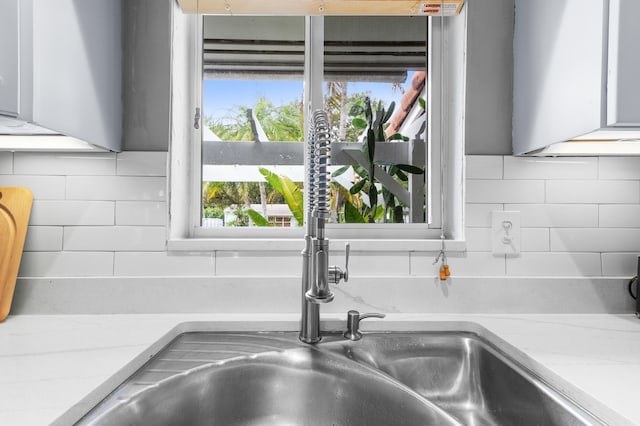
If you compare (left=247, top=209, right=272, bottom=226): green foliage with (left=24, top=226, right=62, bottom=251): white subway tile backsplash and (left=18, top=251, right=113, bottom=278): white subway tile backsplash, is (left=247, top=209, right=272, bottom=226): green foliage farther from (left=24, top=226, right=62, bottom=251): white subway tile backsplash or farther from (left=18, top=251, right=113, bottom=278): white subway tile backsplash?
(left=24, top=226, right=62, bottom=251): white subway tile backsplash

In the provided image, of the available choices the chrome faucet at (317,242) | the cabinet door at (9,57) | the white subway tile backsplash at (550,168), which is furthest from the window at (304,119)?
the cabinet door at (9,57)

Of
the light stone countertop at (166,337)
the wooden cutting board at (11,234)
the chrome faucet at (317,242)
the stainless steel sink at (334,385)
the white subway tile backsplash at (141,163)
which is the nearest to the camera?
the light stone countertop at (166,337)

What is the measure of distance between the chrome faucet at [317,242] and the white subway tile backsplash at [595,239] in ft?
2.39

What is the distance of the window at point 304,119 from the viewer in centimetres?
130

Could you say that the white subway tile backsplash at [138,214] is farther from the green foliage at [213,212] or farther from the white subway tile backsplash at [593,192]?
the white subway tile backsplash at [593,192]

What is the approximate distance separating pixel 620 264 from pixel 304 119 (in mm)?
1143

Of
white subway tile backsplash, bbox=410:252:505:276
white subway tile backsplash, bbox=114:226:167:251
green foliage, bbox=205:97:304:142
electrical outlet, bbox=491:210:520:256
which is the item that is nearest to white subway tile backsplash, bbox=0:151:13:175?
white subway tile backsplash, bbox=114:226:167:251

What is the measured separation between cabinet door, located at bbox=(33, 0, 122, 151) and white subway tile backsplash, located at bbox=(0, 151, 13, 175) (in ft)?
1.06

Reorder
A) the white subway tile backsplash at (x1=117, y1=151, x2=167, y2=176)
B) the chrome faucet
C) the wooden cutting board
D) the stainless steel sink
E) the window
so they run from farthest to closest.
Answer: the window < the white subway tile backsplash at (x1=117, y1=151, x2=167, y2=176) < the wooden cutting board < the chrome faucet < the stainless steel sink

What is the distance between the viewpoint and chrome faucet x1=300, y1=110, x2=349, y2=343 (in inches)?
34.9

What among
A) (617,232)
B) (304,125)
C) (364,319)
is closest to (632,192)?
(617,232)

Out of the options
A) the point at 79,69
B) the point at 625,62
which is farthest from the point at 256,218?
the point at 625,62

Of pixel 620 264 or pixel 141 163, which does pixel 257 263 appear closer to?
pixel 141 163

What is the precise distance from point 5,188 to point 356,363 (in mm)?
1130
